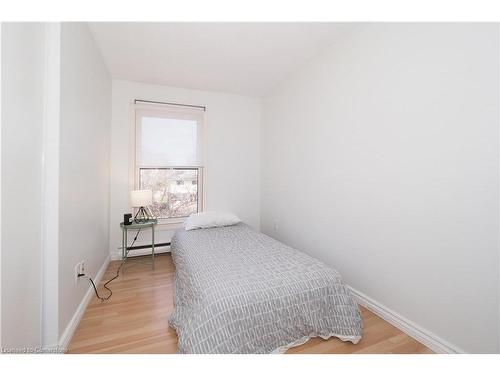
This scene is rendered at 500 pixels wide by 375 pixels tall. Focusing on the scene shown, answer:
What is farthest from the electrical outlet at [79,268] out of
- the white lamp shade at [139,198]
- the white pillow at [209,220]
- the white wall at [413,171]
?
the white wall at [413,171]

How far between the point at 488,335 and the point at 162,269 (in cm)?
306

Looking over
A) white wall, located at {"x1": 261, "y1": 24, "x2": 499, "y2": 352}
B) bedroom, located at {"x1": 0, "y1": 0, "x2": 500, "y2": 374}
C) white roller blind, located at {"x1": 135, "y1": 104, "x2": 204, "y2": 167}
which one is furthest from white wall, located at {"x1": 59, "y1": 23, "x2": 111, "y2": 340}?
white wall, located at {"x1": 261, "y1": 24, "x2": 499, "y2": 352}

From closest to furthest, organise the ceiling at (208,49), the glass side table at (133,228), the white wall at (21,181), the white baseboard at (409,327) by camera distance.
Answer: the white wall at (21,181), the white baseboard at (409,327), the ceiling at (208,49), the glass side table at (133,228)

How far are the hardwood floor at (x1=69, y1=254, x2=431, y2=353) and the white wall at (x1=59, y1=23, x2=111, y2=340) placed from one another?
19cm

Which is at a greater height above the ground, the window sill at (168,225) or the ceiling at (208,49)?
the ceiling at (208,49)

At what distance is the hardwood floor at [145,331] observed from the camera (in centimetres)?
162

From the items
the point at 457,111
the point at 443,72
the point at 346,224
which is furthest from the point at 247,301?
the point at 443,72

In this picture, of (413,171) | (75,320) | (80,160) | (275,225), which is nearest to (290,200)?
(275,225)

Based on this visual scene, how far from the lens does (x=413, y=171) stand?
5.68 ft

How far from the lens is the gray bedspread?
1.44 m

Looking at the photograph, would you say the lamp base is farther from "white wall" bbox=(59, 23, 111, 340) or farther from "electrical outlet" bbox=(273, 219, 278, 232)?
"electrical outlet" bbox=(273, 219, 278, 232)

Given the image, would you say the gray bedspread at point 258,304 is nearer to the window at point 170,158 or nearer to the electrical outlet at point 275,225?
the electrical outlet at point 275,225

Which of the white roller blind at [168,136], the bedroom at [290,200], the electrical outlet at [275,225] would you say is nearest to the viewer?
the bedroom at [290,200]

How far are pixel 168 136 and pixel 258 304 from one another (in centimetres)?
287
